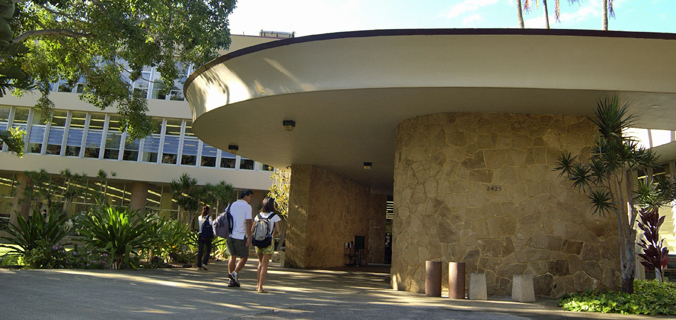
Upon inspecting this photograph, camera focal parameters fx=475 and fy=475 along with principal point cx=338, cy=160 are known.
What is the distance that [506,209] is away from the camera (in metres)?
8.73

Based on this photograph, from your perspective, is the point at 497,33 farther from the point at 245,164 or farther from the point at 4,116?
the point at 4,116

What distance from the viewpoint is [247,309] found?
5.60 m

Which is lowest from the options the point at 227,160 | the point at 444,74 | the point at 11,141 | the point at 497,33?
the point at 11,141

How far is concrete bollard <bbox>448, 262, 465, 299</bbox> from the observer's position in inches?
320

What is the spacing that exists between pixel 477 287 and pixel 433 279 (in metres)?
0.75

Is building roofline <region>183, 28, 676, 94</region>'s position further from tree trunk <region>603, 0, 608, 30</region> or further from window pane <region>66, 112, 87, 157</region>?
window pane <region>66, 112, 87, 157</region>

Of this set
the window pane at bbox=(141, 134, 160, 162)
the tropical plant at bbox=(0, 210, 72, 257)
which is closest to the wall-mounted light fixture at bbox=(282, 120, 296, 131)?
the tropical plant at bbox=(0, 210, 72, 257)

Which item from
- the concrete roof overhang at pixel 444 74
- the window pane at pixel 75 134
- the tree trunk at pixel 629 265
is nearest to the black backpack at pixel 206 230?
the concrete roof overhang at pixel 444 74

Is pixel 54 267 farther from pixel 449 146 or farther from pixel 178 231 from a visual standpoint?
pixel 449 146

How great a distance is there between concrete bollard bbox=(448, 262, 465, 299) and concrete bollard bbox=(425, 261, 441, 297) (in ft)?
0.73

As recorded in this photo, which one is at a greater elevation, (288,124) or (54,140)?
(54,140)

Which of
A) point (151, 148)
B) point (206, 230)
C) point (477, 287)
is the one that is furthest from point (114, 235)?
point (151, 148)

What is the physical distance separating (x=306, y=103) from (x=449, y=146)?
9.30ft

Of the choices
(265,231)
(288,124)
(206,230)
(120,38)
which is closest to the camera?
(265,231)
